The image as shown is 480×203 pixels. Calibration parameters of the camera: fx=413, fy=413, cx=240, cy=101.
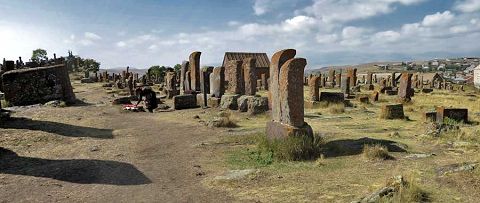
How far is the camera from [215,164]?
7.98 metres

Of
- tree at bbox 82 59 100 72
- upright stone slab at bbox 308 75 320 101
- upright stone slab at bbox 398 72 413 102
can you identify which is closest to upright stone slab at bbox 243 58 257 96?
upright stone slab at bbox 308 75 320 101

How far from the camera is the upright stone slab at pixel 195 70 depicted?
792 inches

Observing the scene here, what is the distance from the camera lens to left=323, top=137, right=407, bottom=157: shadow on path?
325 inches

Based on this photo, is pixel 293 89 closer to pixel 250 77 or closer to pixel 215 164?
pixel 215 164

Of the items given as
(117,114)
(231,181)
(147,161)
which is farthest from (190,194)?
(117,114)

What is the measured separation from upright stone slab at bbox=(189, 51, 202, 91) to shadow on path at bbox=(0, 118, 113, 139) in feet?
26.6

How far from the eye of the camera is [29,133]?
11211 mm

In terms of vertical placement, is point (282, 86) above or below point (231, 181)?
above

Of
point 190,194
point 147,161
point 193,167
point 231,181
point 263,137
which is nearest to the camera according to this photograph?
point 190,194

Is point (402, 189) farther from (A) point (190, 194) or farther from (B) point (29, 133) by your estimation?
(B) point (29, 133)

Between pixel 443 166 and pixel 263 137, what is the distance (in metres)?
A: 3.78

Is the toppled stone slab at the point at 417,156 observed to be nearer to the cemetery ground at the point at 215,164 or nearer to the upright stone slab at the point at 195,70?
the cemetery ground at the point at 215,164

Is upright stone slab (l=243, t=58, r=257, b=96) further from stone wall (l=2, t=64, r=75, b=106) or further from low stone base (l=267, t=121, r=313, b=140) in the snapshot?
stone wall (l=2, t=64, r=75, b=106)

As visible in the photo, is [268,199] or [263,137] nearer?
[268,199]
